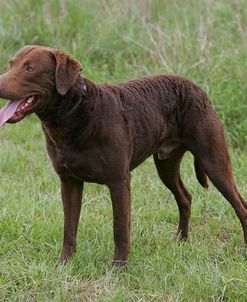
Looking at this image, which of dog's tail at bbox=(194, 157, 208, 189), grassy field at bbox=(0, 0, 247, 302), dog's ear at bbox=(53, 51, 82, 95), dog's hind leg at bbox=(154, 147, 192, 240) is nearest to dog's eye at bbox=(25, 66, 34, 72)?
dog's ear at bbox=(53, 51, 82, 95)

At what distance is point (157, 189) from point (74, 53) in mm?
2880

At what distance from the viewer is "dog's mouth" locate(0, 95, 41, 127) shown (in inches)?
161

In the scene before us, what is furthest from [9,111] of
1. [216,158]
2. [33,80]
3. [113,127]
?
[216,158]

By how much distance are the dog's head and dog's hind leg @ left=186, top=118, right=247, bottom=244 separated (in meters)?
1.07

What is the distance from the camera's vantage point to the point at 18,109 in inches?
162

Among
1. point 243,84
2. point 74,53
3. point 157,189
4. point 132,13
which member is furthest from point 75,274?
point 132,13

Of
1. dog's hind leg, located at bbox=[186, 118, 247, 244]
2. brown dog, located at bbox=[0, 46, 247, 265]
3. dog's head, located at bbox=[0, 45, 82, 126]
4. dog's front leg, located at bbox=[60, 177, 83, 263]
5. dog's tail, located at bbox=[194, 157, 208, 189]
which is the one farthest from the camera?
dog's tail, located at bbox=[194, 157, 208, 189]

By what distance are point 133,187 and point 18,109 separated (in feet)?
7.05

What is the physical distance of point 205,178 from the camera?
5258 millimetres

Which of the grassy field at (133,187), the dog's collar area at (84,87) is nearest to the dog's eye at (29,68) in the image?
the dog's collar area at (84,87)

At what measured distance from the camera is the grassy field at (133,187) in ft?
14.1

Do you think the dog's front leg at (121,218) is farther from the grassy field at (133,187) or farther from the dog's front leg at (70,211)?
the dog's front leg at (70,211)

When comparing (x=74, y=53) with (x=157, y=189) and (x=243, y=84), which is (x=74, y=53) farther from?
(x=157, y=189)

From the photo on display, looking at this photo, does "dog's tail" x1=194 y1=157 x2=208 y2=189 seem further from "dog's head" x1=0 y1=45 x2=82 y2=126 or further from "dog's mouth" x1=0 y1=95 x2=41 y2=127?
"dog's mouth" x1=0 y1=95 x2=41 y2=127
